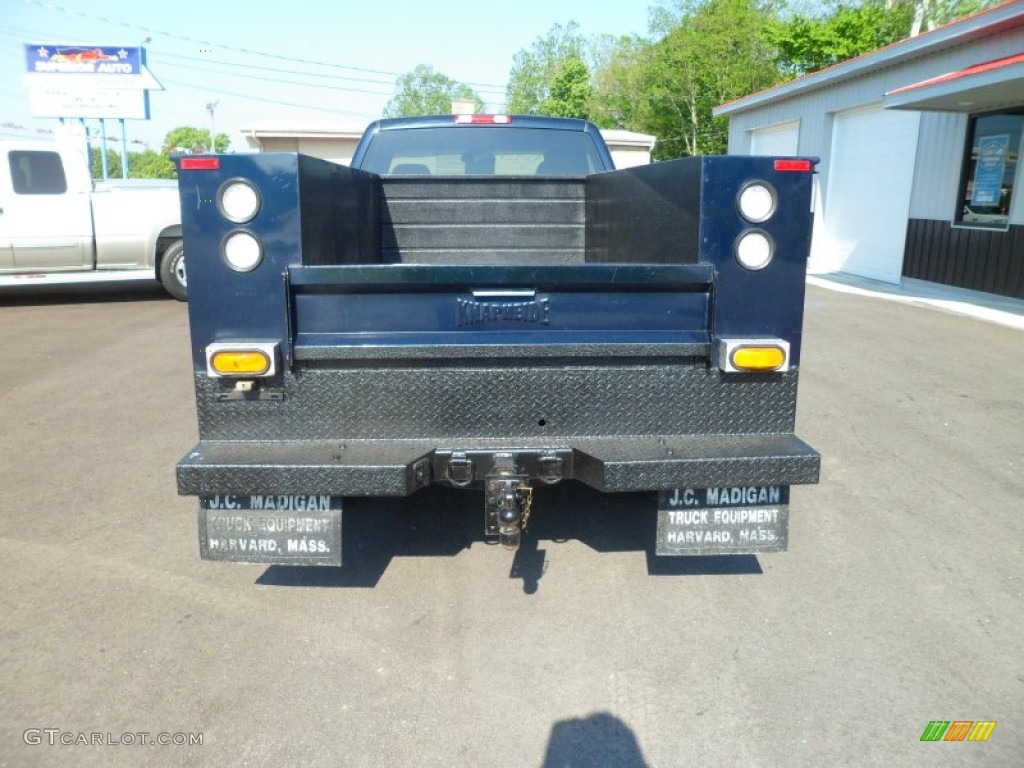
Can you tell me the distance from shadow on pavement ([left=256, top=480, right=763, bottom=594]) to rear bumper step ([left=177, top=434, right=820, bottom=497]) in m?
0.63

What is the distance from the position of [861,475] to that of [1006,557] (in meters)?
1.20

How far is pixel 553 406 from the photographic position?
3.29m

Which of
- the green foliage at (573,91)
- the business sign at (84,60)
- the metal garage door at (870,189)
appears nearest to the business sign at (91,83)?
the business sign at (84,60)

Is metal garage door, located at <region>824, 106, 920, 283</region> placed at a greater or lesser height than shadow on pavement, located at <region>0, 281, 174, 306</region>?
greater

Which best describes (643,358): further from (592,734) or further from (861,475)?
(861,475)

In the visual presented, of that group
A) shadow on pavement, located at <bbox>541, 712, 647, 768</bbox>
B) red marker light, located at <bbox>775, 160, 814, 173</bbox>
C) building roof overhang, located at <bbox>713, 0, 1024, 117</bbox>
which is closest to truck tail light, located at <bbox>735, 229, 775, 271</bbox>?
red marker light, located at <bbox>775, 160, 814, 173</bbox>

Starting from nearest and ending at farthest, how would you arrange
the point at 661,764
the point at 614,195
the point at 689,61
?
the point at 661,764 → the point at 614,195 → the point at 689,61

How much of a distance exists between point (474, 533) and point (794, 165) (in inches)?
92.6

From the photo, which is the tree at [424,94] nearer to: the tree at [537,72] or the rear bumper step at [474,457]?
the tree at [537,72]

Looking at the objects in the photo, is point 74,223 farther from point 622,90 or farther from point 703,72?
point 622,90

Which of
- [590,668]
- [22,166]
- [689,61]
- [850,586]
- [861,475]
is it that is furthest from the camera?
[689,61]

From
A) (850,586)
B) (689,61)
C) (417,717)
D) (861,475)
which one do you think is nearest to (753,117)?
(689,61)

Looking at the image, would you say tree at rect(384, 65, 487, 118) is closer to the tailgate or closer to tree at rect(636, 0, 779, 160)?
tree at rect(636, 0, 779, 160)

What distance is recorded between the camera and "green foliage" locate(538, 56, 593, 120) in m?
46.5
